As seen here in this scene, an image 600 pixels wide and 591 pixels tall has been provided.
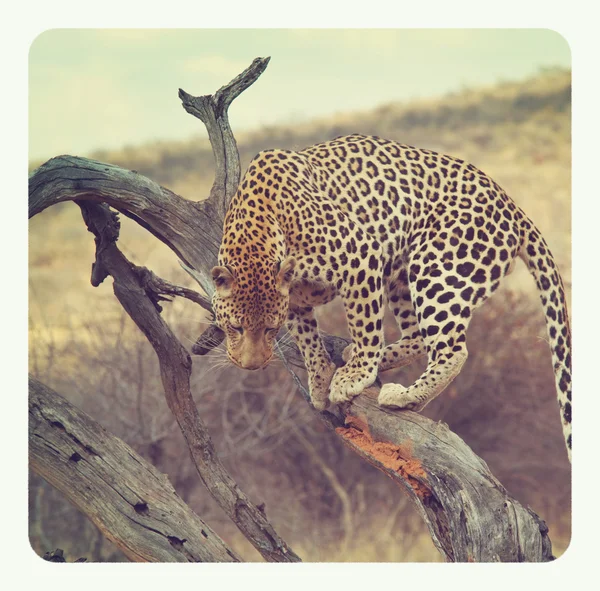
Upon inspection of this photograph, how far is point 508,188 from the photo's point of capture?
6.19m

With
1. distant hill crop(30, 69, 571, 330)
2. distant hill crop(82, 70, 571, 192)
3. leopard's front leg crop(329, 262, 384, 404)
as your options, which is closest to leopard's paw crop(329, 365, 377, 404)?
leopard's front leg crop(329, 262, 384, 404)

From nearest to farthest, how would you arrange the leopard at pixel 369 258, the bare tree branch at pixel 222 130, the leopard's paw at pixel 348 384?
the leopard at pixel 369 258 < the leopard's paw at pixel 348 384 < the bare tree branch at pixel 222 130

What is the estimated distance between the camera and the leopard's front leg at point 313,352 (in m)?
5.22

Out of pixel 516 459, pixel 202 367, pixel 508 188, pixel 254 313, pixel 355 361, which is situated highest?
pixel 508 188

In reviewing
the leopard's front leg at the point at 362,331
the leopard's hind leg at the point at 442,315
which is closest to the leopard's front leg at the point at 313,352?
the leopard's front leg at the point at 362,331

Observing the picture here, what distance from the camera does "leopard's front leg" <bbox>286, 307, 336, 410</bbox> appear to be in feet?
17.1

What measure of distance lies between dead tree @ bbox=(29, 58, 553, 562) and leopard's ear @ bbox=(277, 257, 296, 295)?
558 millimetres

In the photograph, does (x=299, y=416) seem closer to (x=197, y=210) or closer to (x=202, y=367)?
(x=202, y=367)

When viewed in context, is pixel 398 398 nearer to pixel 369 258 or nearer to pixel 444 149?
pixel 369 258

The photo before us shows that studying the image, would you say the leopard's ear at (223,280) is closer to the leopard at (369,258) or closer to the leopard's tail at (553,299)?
the leopard at (369,258)

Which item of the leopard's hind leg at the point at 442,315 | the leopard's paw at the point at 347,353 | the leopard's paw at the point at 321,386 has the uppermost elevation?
the leopard's hind leg at the point at 442,315

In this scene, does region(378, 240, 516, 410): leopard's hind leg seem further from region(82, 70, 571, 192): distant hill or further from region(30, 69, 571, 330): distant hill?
region(82, 70, 571, 192): distant hill

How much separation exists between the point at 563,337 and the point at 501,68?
163 cm

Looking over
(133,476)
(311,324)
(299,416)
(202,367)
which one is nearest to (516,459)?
(299,416)
